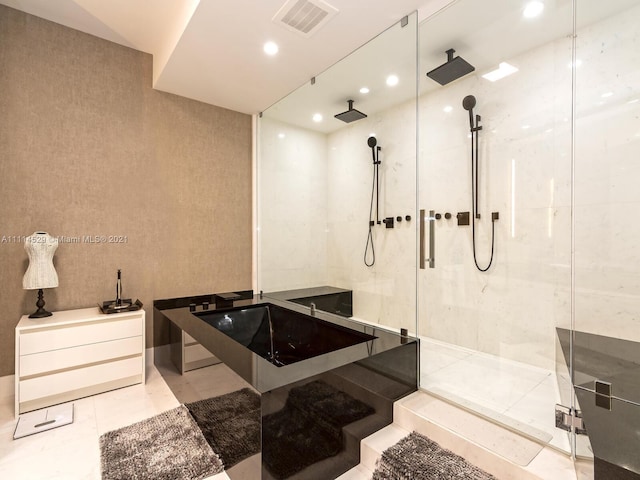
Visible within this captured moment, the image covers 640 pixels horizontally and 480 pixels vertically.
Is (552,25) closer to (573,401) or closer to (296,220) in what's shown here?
(573,401)

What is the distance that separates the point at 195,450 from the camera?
1.82 metres

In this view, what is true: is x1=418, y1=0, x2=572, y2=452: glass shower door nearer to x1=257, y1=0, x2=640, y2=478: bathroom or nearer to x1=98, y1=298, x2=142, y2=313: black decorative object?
x1=257, y1=0, x2=640, y2=478: bathroom

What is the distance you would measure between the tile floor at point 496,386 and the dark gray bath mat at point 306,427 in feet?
2.40

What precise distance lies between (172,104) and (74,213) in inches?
54.0

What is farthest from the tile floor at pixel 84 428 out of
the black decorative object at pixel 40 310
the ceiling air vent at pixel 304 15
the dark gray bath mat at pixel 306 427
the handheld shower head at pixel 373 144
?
the handheld shower head at pixel 373 144

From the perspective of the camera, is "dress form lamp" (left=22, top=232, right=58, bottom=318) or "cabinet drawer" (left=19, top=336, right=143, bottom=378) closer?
"cabinet drawer" (left=19, top=336, right=143, bottom=378)

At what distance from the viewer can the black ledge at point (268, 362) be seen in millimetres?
1555

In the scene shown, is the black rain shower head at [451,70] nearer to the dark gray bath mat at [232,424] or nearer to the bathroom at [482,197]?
the bathroom at [482,197]

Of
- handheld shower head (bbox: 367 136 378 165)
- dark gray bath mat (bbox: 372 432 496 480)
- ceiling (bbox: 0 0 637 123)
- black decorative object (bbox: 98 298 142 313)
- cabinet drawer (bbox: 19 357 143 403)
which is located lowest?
dark gray bath mat (bbox: 372 432 496 480)

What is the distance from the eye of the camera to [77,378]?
2.36 meters

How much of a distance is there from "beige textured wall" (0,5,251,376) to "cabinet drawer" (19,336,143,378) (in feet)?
1.55

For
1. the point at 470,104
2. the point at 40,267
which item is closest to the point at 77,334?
the point at 40,267

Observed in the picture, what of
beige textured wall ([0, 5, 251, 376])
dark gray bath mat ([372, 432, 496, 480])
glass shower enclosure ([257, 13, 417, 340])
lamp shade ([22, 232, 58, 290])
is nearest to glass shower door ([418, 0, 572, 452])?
glass shower enclosure ([257, 13, 417, 340])

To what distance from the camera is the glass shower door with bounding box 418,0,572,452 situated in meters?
Result: 2.13
